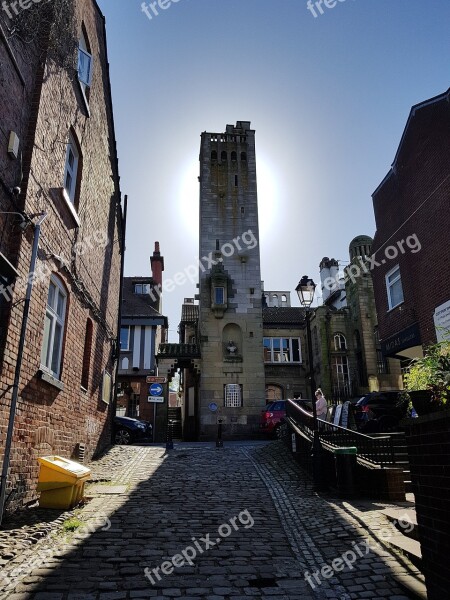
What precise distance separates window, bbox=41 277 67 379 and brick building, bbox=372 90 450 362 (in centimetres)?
1063

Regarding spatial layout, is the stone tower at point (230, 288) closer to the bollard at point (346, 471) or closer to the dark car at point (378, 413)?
the dark car at point (378, 413)

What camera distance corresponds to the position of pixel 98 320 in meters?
13.6

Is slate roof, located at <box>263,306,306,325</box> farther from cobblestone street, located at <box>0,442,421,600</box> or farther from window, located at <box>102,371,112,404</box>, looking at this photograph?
cobblestone street, located at <box>0,442,421,600</box>

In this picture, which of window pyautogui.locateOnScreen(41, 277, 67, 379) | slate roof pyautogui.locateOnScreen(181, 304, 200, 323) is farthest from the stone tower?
window pyautogui.locateOnScreen(41, 277, 67, 379)

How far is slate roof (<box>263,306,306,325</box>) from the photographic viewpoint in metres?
38.9

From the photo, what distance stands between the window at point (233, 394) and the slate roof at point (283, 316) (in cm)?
1190

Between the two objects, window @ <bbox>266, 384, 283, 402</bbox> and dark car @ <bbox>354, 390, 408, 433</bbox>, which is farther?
window @ <bbox>266, 384, 283, 402</bbox>

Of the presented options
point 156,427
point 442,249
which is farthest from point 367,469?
point 156,427

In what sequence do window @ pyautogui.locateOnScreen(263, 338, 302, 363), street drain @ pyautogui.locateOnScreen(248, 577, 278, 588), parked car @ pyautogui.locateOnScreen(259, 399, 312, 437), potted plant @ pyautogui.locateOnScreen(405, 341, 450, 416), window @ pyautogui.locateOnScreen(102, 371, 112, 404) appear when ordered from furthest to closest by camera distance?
window @ pyautogui.locateOnScreen(263, 338, 302, 363) < parked car @ pyautogui.locateOnScreen(259, 399, 312, 437) < window @ pyautogui.locateOnScreen(102, 371, 112, 404) < street drain @ pyautogui.locateOnScreen(248, 577, 278, 588) < potted plant @ pyautogui.locateOnScreen(405, 341, 450, 416)

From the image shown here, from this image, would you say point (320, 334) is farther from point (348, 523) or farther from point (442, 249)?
point (348, 523)

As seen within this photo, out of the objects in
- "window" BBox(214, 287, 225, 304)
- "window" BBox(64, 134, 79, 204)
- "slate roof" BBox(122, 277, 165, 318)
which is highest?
"slate roof" BBox(122, 277, 165, 318)

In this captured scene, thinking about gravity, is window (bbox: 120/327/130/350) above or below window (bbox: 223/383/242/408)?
above

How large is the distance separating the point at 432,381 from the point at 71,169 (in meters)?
9.43

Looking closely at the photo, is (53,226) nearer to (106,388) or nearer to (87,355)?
(87,355)
